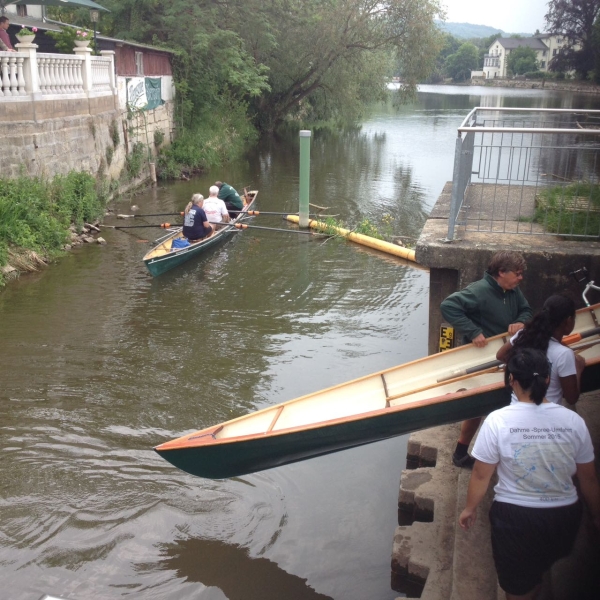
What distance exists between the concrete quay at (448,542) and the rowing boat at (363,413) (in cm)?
63

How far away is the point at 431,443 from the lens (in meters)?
5.93

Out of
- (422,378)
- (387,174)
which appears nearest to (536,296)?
(422,378)

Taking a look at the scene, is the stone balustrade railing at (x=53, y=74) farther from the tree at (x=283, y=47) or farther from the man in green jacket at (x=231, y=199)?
the tree at (x=283, y=47)

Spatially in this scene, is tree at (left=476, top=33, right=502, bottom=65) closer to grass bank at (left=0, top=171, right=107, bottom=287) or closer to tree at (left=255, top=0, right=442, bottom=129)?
tree at (left=255, top=0, right=442, bottom=129)

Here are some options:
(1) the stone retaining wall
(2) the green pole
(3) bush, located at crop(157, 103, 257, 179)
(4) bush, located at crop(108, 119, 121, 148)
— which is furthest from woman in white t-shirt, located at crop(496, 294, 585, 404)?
(3) bush, located at crop(157, 103, 257, 179)

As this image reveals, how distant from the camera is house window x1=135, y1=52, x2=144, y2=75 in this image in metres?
21.6

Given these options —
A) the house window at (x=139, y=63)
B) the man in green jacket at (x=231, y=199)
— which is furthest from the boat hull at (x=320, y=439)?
the house window at (x=139, y=63)

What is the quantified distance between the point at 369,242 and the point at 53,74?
7.39 metres

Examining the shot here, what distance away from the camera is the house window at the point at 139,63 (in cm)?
2164

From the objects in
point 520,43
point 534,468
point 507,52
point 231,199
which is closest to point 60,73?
point 231,199

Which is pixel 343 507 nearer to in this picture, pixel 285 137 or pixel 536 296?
pixel 536 296

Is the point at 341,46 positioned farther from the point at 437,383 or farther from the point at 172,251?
the point at 437,383

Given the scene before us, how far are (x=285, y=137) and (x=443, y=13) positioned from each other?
900 centimetres

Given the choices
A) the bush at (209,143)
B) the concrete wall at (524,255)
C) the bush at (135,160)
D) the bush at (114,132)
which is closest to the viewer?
the concrete wall at (524,255)
